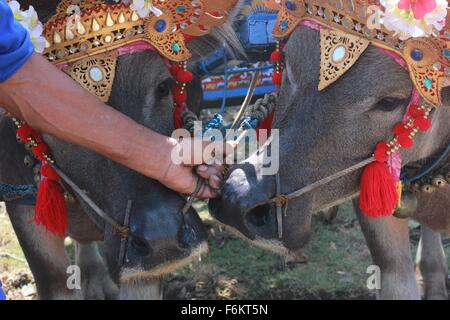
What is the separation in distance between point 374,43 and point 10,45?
1.42 meters

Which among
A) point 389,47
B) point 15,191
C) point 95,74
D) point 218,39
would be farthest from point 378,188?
point 15,191

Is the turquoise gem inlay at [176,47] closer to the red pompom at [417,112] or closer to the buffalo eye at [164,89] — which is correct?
the buffalo eye at [164,89]

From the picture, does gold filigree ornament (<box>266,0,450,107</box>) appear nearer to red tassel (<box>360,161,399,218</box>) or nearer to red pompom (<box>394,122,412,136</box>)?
red pompom (<box>394,122,412,136</box>)

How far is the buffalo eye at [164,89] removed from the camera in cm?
305

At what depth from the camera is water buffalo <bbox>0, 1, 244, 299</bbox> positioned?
2.62m

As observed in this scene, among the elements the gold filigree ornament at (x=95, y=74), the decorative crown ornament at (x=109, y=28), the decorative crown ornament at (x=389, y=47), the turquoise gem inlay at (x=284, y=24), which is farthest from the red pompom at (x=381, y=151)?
the gold filigree ornament at (x=95, y=74)

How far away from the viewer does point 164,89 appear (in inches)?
121

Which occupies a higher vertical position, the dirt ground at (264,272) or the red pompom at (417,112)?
the red pompom at (417,112)

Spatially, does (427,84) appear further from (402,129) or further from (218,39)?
(218,39)

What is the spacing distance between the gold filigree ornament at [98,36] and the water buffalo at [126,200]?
0.29ft

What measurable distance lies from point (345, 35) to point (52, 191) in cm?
144

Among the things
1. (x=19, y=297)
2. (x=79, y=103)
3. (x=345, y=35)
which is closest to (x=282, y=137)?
(x=345, y=35)

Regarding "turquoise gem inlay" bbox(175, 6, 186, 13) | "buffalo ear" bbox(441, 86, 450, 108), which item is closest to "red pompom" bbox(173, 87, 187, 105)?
"turquoise gem inlay" bbox(175, 6, 186, 13)

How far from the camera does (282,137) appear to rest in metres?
2.84
